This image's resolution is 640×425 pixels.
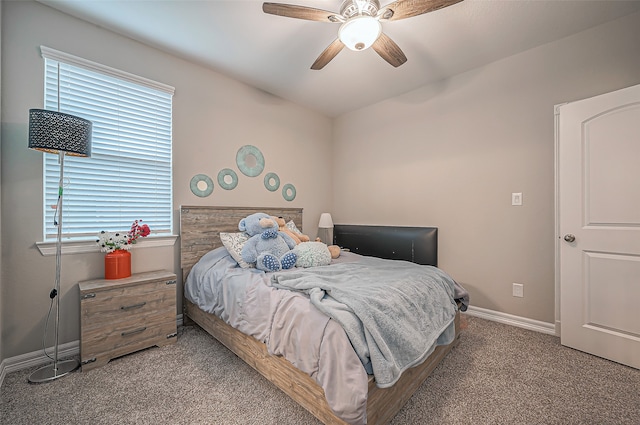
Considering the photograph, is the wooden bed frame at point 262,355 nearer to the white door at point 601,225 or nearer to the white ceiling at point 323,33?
the white door at point 601,225

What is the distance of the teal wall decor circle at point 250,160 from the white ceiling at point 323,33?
840 millimetres

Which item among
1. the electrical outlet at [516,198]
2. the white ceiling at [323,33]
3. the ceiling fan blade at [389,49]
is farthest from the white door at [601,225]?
the ceiling fan blade at [389,49]

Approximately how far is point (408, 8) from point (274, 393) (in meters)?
2.62

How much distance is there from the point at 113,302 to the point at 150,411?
875 millimetres

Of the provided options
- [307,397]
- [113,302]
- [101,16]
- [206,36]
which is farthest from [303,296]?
[101,16]

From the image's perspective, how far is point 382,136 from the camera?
12.3 ft

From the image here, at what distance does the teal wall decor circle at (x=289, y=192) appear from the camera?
12.2 feet

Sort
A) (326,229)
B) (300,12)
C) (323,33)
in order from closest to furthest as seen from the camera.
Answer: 1. (300,12)
2. (323,33)
3. (326,229)

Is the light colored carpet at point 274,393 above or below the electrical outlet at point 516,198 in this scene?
below

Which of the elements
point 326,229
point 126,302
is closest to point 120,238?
point 126,302

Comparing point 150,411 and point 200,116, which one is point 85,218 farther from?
point 150,411

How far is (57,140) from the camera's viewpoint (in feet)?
5.74

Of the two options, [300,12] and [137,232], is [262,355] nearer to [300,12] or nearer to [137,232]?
[137,232]

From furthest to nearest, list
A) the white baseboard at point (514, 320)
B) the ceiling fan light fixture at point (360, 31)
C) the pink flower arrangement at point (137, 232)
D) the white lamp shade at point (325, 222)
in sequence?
1. the white lamp shade at point (325, 222)
2. the white baseboard at point (514, 320)
3. the pink flower arrangement at point (137, 232)
4. the ceiling fan light fixture at point (360, 31)
